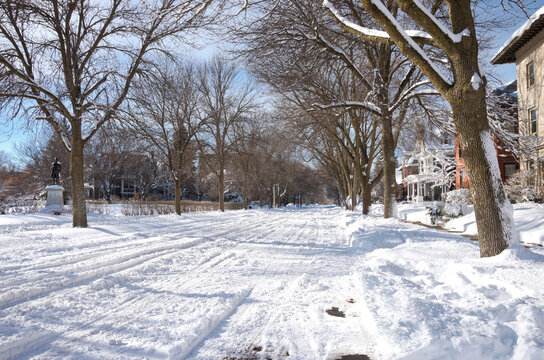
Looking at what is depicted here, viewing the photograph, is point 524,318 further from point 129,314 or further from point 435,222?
point 435,222

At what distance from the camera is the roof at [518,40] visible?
17.1m

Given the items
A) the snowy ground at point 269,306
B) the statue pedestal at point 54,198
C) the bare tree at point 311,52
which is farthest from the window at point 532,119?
the statue pedestal at point 54,198

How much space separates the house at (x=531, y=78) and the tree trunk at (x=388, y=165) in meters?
7.69

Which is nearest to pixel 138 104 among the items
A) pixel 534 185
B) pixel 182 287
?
pixel 182 287

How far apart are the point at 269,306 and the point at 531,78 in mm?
22418

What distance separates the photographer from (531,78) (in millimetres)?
19469

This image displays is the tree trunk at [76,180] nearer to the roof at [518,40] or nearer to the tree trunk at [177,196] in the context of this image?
the tree trunk at [177,196]

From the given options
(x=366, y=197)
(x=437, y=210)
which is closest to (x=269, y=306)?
(x=437, y=210)

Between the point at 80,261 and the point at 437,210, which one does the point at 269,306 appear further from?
the point at 437,210

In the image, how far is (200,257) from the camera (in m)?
7.10

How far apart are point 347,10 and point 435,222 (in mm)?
11246

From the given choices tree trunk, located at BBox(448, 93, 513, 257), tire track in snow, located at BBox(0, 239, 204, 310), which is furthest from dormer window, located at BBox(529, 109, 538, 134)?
tire track in snow, located at BBox(0, 239, 204, 310)

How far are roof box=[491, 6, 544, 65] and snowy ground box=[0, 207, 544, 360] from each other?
16155mm

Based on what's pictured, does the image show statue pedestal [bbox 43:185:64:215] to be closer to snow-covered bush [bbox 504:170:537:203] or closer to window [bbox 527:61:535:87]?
snow-covered bush [bbox 504:170:537:203]
